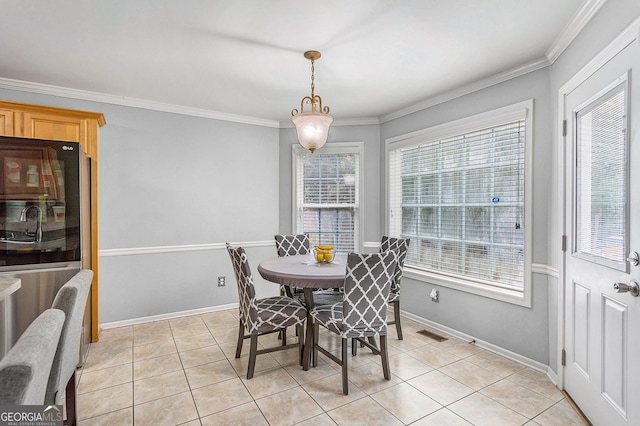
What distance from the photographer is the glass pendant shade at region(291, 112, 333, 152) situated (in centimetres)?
272

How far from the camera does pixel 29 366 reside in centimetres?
Answer: 77

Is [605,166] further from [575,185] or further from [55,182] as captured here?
[55,182]

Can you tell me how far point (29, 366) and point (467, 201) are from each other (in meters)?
3.39

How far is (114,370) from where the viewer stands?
2.72 meters

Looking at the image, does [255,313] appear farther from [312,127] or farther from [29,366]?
[29,366]

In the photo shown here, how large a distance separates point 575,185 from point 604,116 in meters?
0.49

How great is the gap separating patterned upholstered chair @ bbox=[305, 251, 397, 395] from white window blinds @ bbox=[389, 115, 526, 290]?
1.32 metres

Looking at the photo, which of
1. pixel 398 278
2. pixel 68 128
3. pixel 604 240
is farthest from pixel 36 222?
pixel 604 240

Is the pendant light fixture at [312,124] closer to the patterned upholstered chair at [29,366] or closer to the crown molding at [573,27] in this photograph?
the crown molding at [573,27]

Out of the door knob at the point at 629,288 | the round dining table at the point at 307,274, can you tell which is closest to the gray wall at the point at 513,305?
the door knob at the point at 629,288

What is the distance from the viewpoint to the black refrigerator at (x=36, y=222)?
2.51 m

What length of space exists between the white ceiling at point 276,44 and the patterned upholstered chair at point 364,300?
1.53 m

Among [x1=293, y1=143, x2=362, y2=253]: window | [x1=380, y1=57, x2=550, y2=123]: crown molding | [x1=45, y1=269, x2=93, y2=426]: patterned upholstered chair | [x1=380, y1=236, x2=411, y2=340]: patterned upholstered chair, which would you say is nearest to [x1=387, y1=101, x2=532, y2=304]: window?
[x1=380, y1=57, x2=550, y2=123]: crown molding

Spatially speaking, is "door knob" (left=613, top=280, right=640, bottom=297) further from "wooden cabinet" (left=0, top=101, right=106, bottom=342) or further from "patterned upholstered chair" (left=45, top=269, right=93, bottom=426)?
"wooden cabinet" (left=0, top=101, right=106, bottom=342)
